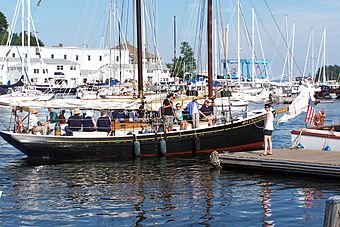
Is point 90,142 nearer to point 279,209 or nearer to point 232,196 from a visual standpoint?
point 232,196

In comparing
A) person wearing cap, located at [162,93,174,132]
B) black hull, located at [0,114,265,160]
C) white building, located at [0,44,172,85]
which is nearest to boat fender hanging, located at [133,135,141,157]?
black hull, located at [0,114,265,160]

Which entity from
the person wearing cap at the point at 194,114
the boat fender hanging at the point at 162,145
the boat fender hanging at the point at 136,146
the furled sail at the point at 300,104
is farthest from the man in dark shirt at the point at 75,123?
the furled sail at the point at 300,104

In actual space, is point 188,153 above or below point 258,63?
below

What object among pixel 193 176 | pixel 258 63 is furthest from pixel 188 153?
pixel 258 63

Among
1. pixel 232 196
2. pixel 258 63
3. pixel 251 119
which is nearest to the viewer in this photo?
pixel 232 196

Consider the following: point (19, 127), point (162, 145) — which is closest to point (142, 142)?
point (162, 145)

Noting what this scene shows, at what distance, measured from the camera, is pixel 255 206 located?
57.7 feet

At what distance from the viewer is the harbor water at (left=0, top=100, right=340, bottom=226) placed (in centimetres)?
1623

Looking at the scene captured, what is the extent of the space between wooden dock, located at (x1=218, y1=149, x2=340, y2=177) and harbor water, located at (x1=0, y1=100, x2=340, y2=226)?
0.32 m

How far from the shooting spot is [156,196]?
19.1 m

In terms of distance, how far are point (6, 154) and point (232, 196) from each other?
15.5 meters

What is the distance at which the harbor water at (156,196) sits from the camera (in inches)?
639

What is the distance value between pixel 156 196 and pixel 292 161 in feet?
18.1

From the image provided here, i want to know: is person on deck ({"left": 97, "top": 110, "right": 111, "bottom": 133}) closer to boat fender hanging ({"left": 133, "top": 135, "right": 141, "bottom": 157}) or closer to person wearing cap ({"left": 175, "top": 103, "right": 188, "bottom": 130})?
boat fender hanging ({"left": 133, "top": 135, "right": 141, "bottom": 157})
